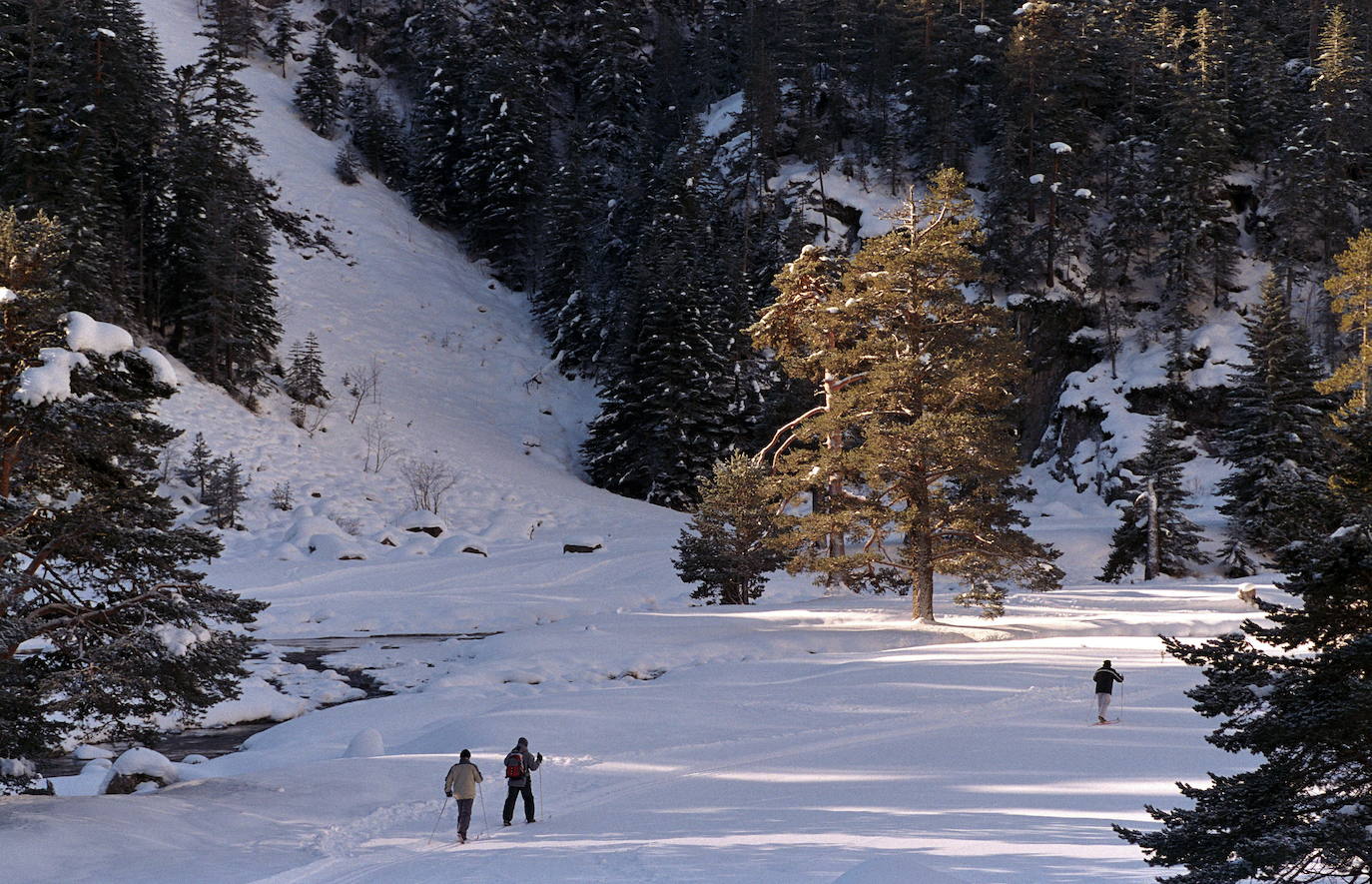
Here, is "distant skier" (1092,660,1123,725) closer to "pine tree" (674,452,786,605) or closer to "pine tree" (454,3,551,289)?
"pine tree" (674,452,786,605)

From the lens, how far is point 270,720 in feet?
73.6

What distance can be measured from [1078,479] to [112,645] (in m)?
48.2

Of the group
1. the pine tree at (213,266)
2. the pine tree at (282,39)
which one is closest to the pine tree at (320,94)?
the pine tree at (282,39)

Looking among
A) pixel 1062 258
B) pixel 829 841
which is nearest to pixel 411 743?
pixel 829 841

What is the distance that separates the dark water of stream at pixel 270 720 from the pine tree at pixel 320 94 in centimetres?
6065

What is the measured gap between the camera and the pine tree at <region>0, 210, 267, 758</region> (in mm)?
12664

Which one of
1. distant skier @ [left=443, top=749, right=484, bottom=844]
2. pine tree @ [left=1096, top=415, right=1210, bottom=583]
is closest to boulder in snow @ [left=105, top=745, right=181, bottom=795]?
distant skier @ [left=443, top=749, right=484, bottom=844]

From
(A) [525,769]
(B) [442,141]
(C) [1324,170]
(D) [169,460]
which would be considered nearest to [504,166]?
(B) [442,141]

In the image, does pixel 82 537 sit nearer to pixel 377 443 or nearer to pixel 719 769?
pixel 719 769

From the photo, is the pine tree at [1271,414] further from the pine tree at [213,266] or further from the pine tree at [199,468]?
the pine tree at [213,266]

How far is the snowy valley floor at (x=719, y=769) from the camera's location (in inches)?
441

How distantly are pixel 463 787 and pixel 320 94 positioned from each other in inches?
3099

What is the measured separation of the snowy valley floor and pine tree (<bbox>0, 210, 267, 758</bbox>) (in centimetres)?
188

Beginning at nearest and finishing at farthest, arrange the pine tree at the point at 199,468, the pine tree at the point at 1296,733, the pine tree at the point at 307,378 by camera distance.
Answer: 1. the pine tree at the point at 1296,733
2. the pine tree at the point at 199,468
3. the pine tree at the point at 307,378
